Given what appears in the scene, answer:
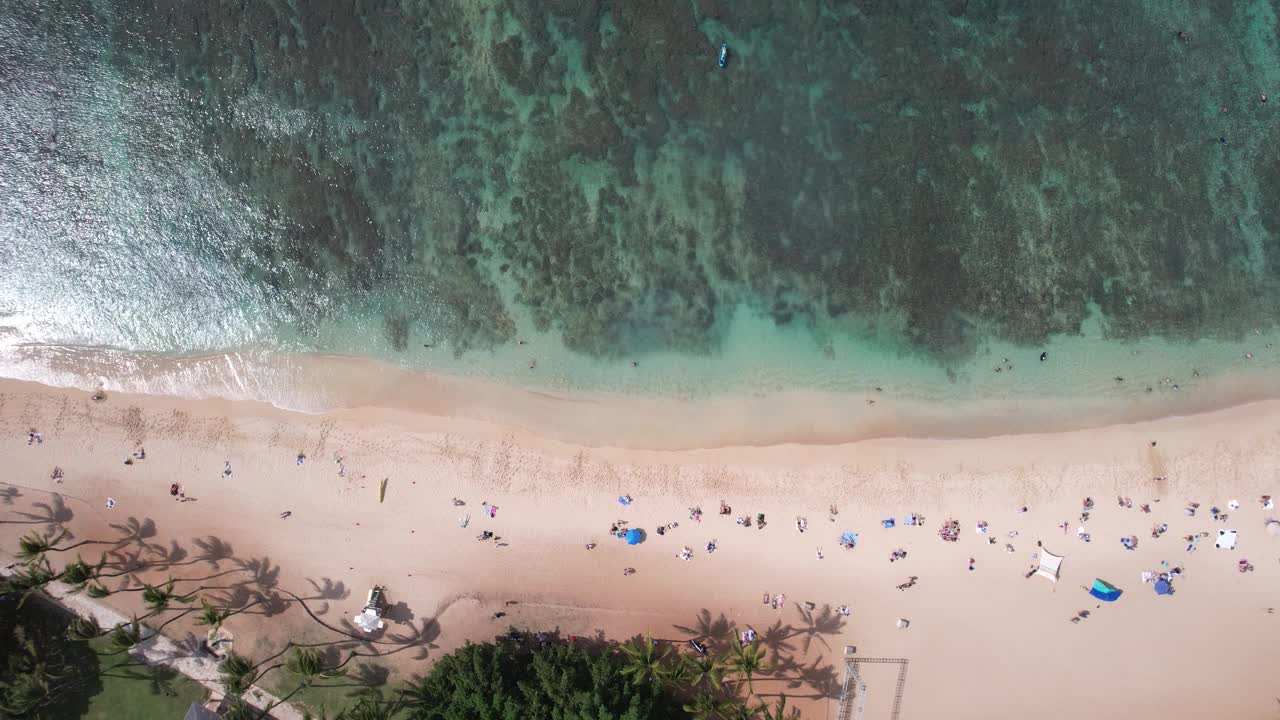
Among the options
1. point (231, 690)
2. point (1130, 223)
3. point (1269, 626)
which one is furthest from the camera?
point (1130, 223)

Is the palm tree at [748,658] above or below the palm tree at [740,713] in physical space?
above

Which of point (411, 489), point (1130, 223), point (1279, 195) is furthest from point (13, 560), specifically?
point (1279, 195)

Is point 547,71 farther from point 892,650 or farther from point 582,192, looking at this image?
point 892,650

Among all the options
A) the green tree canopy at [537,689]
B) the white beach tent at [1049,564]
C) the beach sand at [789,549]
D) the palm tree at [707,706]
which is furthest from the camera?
the beach sand at [789,549]

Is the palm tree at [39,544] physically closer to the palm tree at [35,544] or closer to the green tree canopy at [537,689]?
the palm tree at [35,544]

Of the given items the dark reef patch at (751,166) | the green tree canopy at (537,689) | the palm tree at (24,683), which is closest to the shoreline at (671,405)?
the dark reef patch at (751,166)

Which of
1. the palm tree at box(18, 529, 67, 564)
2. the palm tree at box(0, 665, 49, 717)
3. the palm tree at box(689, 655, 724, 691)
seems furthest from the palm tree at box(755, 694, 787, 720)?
the palm tree at box(18, 529, 67, 564)
